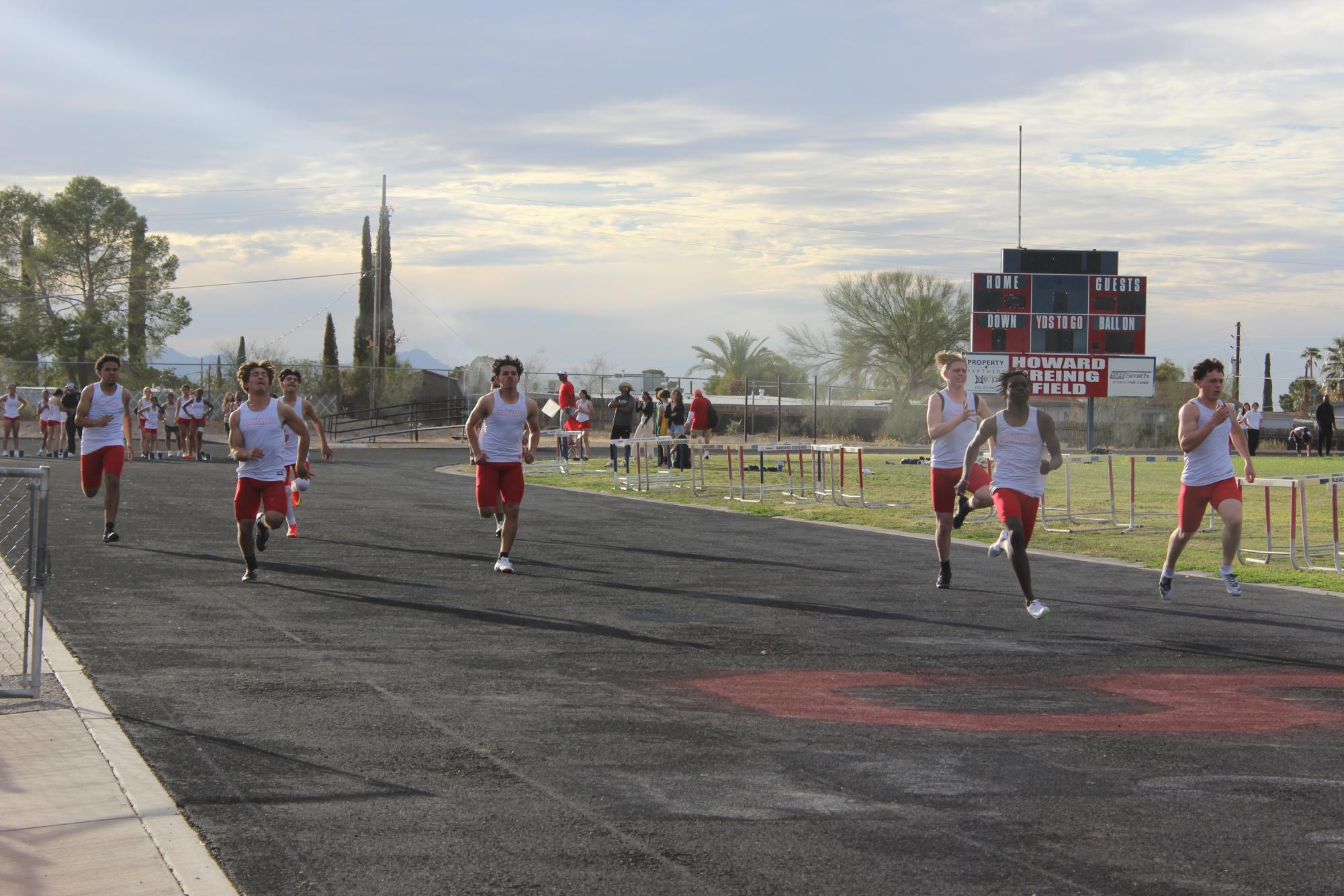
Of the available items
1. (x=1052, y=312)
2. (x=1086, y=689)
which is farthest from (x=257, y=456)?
(x=1052, y=312)

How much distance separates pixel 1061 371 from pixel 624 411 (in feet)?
42.7

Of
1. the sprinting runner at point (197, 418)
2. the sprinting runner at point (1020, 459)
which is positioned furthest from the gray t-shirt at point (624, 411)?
the sprinting runner at point (1020, 459)

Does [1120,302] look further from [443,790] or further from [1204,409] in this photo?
[443,790]

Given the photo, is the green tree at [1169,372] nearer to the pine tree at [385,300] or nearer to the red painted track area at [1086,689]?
the pine tree at [385,300]

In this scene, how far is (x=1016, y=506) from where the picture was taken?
9.73 meters

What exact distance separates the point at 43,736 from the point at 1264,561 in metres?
11.7

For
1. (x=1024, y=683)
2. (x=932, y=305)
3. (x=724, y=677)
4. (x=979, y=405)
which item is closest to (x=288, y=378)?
(x=979, y=405)

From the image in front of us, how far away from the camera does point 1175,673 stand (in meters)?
7.87

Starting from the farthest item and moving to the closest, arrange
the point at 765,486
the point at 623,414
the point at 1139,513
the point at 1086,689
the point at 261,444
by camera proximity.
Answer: the point at 623,414, the point at 765,486, the point at 1139,513, the point at 261,444, the point at 1086,689

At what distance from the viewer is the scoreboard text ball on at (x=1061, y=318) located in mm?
34844

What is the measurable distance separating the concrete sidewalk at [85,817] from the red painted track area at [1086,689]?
9.85 feet

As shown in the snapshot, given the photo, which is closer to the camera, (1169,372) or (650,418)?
(650,418)

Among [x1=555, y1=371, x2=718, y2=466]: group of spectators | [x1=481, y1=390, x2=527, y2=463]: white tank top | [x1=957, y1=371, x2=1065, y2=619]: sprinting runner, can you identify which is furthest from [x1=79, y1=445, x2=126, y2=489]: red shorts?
[x1=555, y1=371, x2=718, y2=466]: group of spectators

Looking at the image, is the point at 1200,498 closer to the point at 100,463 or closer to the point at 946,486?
the point at 946,486
